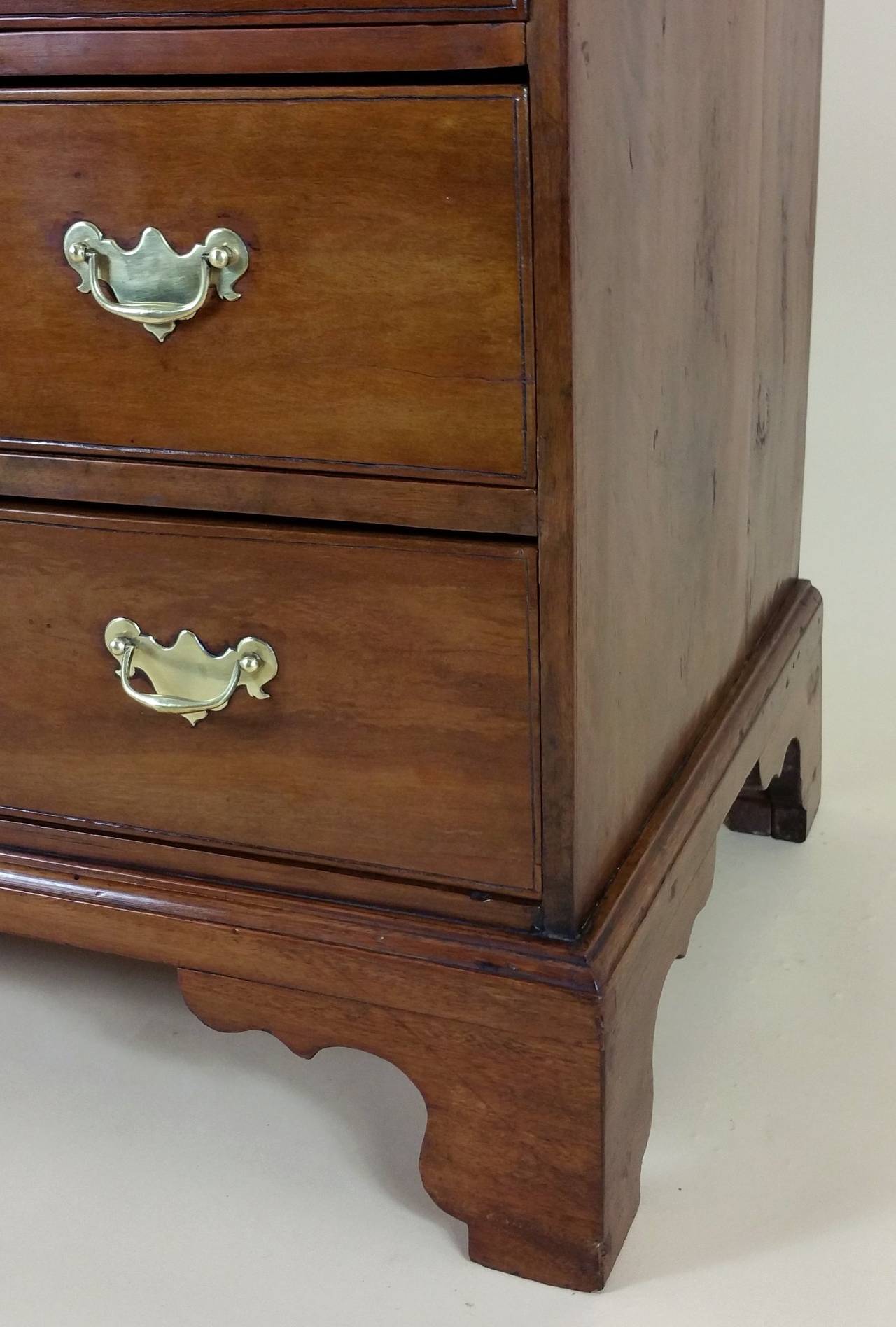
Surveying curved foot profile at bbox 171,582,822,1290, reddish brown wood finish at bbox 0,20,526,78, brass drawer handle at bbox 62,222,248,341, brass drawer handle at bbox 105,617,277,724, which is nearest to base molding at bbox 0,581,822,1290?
curved foot profile at bbox 171,582,822,1290

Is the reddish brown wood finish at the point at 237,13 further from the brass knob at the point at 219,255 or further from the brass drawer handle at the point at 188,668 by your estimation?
the brass drawer handle at the point at 188,668

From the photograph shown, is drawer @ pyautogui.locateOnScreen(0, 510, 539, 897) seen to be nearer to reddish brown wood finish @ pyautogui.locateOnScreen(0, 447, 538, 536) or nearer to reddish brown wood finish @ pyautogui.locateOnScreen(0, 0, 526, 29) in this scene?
reddish brown wood finish @ pyautogui.locateOnScreen(0, 447, 538, 536)

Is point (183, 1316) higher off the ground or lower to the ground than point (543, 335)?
lower

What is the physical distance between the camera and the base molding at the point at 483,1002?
3.14 feet

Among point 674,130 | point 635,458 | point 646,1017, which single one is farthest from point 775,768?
point 674,130

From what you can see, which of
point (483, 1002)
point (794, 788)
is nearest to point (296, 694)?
point (483, 1002)

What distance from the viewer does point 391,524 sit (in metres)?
0.91

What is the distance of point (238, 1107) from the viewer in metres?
1.19

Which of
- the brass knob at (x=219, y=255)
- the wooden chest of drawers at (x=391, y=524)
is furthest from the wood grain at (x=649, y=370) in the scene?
the brass knob at (x=219, y=255)

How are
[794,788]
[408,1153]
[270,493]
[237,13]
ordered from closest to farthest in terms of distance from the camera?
1. [237,13]
2. [270,493]
3. [408,1153]
4. [794,788]

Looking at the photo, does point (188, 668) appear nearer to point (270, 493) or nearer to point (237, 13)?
→ point (270, 493)

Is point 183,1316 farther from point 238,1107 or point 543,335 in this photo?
point 543,335

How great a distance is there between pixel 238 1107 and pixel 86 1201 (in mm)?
142

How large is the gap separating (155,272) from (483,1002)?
495 millimetres
